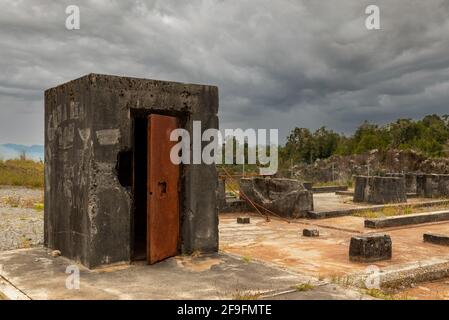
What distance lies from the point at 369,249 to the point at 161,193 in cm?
337

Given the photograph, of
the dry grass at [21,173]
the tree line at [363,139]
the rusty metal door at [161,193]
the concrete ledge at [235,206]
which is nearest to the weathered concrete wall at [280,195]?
the concrete ledge at [235,206]

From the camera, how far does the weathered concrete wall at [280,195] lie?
1309 centimetres

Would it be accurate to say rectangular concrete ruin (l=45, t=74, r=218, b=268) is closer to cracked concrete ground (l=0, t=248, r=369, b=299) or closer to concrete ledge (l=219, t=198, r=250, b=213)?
cracked concrete ground (l=0, t=248, r=369, b=299)

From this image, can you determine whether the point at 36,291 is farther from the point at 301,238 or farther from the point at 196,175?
the point at 301,238

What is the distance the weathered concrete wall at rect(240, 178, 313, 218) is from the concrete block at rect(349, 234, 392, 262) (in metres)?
5.48

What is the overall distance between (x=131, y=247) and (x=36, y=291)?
5.20ft

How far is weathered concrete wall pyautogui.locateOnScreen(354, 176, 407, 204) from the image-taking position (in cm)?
1631

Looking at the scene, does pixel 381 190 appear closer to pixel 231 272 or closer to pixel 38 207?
pixel 38 207

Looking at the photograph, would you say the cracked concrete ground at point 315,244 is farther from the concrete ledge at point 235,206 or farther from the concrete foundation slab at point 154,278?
the concrete ledge at point 235,206

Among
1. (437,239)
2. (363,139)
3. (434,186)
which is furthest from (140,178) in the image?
(363,139)

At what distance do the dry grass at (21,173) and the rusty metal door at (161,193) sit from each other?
20.1 metres

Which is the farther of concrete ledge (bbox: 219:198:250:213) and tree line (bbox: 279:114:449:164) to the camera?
tree line (bbox: 279:114:449:164)

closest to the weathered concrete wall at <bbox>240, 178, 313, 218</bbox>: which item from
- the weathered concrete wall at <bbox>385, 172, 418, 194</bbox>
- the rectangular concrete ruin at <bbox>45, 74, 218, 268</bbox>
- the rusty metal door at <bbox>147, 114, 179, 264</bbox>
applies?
the rectangular concrete ruin at <bbox>45, 74, 218, 268</bbox>
